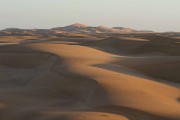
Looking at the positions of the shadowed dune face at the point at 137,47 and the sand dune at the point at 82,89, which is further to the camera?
the shadowed dune face at the point at 137,47

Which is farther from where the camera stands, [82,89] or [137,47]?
[137,47]

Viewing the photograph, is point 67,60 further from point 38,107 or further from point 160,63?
point 38,107

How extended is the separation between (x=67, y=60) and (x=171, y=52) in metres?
4.51

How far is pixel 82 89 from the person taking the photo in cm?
467

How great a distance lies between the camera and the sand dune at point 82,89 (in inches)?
145

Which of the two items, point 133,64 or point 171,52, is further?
point 171,52

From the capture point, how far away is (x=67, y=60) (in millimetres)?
6617

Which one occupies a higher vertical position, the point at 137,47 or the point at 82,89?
the point at 82,89

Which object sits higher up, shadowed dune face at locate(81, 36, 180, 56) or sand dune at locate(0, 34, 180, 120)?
sand dune at locate(0, 34, 180, 120)

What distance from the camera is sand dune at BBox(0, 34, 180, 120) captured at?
3.69 metres

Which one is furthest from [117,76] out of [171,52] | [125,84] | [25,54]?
[171,52]

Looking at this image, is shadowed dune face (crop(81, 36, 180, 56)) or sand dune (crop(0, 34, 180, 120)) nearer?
sand dune (crop(0, 34, 180, 120))

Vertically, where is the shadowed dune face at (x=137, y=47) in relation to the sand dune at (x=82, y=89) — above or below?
below

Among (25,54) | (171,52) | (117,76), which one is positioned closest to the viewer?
(117,76)
